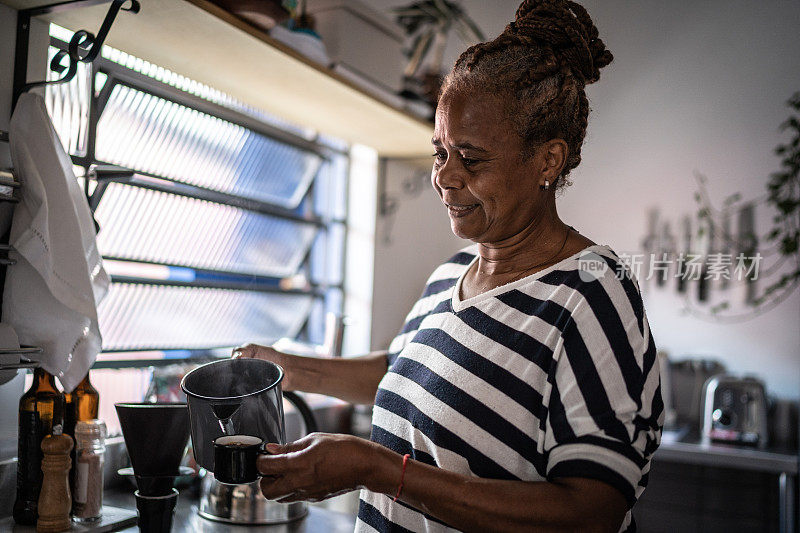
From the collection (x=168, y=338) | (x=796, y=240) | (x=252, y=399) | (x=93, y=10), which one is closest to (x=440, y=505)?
(x=252, y=399)

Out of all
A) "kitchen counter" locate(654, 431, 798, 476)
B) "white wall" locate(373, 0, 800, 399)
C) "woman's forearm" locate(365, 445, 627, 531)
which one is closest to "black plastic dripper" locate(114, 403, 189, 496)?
"woman's forearm" locate(365, 445, 627, 531)

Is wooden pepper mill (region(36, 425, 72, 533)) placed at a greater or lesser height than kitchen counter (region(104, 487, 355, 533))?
greater

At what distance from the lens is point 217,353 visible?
2154 millimetres

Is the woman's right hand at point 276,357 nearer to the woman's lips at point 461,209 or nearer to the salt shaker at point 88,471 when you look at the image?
the salt shaker at point 88,471

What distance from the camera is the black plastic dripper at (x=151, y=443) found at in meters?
1.15

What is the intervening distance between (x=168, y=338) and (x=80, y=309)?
798 millimetres

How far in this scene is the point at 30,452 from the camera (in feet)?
3.93

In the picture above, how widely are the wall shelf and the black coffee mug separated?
2.54 ft

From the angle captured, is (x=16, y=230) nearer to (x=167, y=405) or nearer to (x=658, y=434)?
(x=167, y=405)

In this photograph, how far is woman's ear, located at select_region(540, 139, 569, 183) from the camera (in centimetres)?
103

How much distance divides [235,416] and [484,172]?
0.50 metres

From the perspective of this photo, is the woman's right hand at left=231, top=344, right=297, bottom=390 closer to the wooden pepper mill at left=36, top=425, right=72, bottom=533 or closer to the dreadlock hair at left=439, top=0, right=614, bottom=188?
the wooden pepper mill at left=36, top=425, right=72, bottom=533

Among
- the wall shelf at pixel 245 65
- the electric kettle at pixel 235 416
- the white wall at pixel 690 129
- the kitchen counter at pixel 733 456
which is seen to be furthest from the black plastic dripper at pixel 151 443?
the white wall at pixel 690 129

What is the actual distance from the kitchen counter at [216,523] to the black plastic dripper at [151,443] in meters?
0.20
